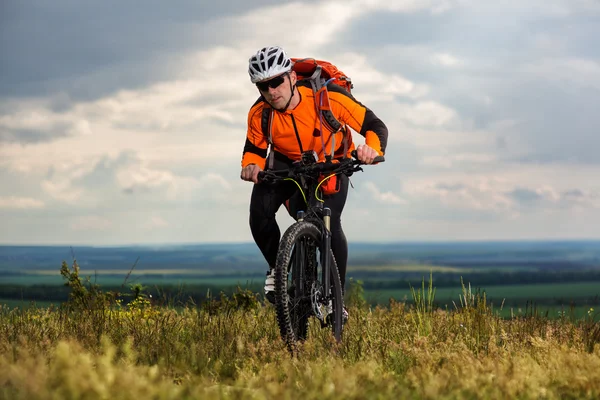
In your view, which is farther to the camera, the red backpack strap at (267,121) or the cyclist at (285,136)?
the red backpack strap at (267,121)

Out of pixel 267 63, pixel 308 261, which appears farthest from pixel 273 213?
pixel 267 63

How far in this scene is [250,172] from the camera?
22.1 ft

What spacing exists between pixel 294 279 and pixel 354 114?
1615 millimetres

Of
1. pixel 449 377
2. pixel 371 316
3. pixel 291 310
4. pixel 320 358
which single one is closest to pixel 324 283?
pixel 291 310

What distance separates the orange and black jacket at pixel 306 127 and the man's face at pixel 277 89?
165 millimetres

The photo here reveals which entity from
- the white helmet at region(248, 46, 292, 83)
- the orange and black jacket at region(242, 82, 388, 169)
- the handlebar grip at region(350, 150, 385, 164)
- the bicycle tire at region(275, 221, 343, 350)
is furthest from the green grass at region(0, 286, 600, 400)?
the white helmet at region(248, 46, 292, 83)

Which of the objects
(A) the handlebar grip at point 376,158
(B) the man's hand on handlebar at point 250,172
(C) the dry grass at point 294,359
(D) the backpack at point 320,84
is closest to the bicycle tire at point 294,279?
(C) the dry grass at point 294,359

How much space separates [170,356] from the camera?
596 centimetres

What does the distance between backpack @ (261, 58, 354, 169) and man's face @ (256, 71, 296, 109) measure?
0.64 feet

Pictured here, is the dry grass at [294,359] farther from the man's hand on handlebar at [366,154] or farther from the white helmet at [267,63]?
the white helmet at [267,63]

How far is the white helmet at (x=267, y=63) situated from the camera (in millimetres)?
6535

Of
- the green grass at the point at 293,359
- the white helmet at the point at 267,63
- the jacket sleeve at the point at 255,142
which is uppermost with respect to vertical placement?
the white helmet at the point at 267,63

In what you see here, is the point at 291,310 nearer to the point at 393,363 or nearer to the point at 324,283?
the point at 324,283

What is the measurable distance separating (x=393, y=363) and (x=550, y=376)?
1.13 meters
